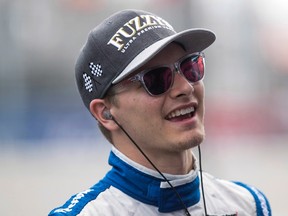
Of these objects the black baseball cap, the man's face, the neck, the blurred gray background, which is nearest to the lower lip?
the man's face

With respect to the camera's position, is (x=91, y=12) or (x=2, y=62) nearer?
(x=2, y=62)

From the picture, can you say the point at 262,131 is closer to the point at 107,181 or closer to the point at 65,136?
the point at 65,136

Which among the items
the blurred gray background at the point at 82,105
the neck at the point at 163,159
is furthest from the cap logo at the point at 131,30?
the blurred gray background at the point at 82,105

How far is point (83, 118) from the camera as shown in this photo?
1244 centimetres

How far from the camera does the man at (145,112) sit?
2.56m

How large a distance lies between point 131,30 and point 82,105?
10097 mm

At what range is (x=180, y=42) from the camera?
2609mm

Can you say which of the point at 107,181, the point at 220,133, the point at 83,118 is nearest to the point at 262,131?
the point at 220,133

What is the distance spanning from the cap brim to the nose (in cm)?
12

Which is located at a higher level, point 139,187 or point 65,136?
point 139,187

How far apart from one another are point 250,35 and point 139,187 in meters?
15.2

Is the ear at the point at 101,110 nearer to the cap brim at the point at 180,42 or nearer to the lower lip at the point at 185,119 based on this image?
the cap brim at the point at 180,42

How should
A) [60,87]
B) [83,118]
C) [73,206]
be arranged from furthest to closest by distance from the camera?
[60,87] → [83,118] → [73,206]

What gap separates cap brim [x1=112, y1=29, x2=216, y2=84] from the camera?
2490 millimetres
